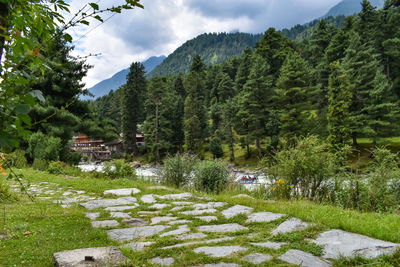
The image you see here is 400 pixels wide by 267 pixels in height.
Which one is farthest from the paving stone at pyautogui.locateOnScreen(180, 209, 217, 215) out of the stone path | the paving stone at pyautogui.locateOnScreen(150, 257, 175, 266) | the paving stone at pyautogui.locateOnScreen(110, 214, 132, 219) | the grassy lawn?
the paving stone at pyautogui.locateOnScreen(150, 257, 175, 266)

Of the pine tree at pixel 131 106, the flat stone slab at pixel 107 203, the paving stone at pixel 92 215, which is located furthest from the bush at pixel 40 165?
the pine tree at pixel 131 106

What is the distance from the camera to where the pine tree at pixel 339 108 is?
2059 cm

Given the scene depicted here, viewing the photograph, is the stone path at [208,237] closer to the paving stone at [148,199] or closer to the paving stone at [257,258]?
the paving stone at [257,258]

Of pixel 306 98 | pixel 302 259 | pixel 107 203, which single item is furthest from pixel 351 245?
pixel 306 98

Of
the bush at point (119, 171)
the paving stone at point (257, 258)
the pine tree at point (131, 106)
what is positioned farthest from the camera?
the pine tree at point (131, 106)

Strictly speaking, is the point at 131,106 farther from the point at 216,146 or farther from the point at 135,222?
the point at 135,222

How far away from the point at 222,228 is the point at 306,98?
89.7 ft

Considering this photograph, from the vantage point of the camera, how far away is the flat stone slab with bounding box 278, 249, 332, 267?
1.68m

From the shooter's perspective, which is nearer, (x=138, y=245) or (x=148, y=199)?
(x=138, y=245)

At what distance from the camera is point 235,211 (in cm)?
323

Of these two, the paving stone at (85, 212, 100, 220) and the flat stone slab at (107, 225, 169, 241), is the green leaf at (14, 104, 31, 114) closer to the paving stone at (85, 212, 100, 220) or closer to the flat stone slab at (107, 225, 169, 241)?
the flat stone slab at (107, 225, 169, 241)

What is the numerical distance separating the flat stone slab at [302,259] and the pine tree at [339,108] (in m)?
21.1

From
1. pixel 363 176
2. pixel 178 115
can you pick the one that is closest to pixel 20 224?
pixel 363 176

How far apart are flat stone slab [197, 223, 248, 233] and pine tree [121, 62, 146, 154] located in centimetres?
3635
